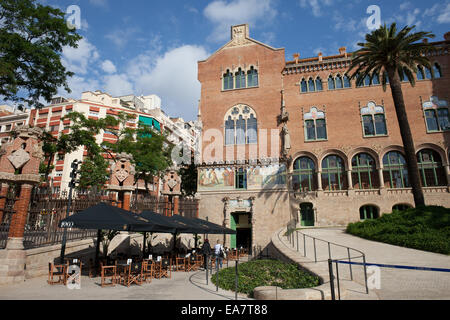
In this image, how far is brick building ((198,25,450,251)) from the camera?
27.0 m

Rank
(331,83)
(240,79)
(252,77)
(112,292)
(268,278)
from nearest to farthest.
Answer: (112,292), (268,278), (252,77), (331,83), (240,79)

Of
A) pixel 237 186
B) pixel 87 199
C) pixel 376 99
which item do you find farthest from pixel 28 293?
pixel 376 99

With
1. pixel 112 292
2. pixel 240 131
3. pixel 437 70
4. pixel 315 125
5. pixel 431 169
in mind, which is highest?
pixel 437 70

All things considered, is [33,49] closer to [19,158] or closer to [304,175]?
[19,158]

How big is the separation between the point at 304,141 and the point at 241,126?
753 centimetres

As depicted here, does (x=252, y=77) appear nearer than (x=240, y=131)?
No

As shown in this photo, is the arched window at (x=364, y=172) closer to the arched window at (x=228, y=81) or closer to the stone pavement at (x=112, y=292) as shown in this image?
the arched window at (x=228, y=81)

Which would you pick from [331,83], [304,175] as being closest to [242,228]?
[304,175]

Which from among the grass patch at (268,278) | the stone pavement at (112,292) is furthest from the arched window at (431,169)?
the stone pavement at (112,292)

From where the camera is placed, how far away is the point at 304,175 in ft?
100

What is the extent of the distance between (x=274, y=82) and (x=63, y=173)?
40560 mm

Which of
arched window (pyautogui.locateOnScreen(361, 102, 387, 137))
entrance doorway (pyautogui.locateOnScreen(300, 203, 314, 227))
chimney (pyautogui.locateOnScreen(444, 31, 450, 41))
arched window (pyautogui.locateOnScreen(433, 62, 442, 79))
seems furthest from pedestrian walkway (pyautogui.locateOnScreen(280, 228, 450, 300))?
chimney (pyautogui.locateOnScreen(444, 31, 450, 41))

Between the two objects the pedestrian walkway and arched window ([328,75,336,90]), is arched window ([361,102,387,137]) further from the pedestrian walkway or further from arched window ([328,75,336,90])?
the pedestrian walkway

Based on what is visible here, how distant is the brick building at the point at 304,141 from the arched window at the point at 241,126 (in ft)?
0.39
